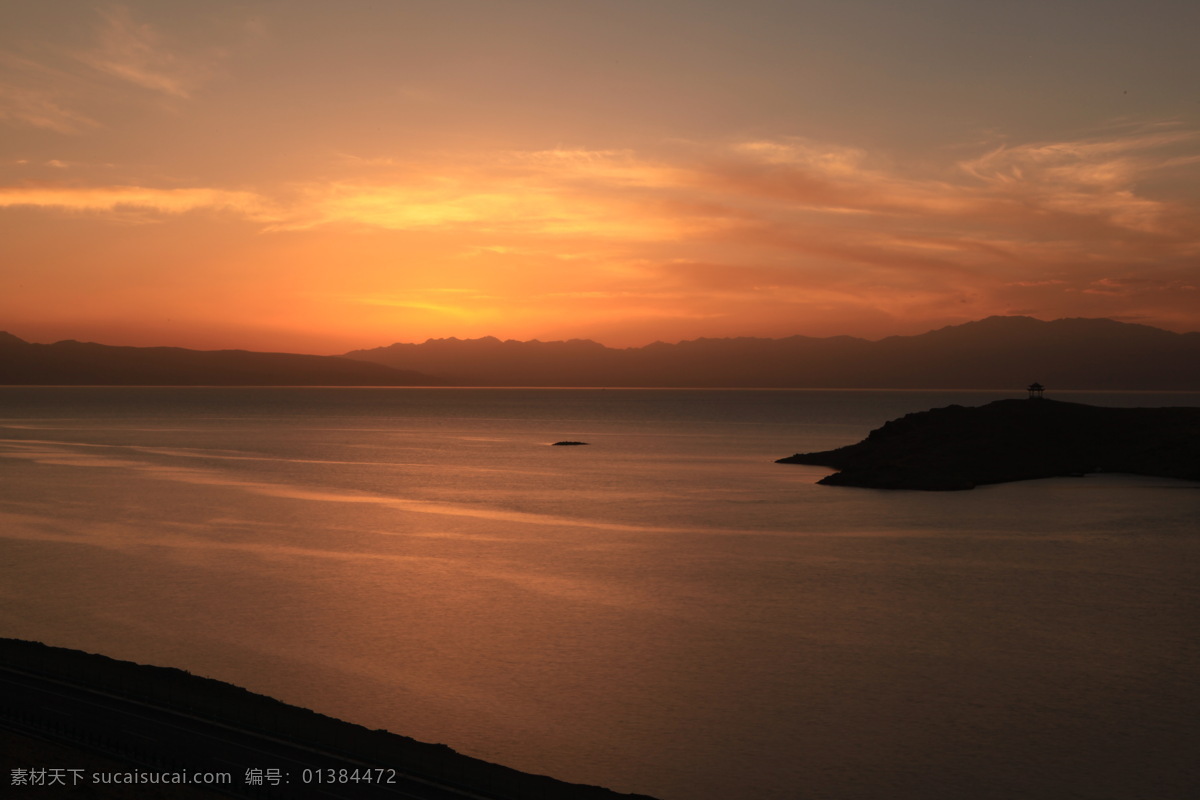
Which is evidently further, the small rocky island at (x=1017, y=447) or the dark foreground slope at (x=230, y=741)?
the small rocky island at (x=1017, y=447)

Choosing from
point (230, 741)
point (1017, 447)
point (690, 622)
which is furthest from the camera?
point (1017, 447)

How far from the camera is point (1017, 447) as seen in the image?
11294cm

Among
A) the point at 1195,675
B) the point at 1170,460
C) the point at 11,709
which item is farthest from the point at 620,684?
the point at 1170,460

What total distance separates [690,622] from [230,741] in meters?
24.3

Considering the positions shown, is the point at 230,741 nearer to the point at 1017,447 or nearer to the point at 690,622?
the point at 690,622

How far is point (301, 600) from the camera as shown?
48.7 meters

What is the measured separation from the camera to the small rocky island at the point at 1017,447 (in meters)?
106

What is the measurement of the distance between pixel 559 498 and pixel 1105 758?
70355 mm

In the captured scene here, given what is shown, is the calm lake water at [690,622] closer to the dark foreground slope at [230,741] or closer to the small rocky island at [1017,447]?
the dark foreground slope at [230,741]

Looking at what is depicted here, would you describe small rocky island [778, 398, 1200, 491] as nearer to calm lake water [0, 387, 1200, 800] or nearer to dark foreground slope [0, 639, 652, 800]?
calm lake water [0, 387, 1200, 800]

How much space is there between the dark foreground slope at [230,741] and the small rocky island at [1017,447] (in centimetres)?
8473

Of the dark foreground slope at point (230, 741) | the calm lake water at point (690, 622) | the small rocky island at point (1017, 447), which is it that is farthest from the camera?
the small rocky island at point (1017, 447)

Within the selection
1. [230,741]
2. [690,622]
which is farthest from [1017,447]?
[230,741]

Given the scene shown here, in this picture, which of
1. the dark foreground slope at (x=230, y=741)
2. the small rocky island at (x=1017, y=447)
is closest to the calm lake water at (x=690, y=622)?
the dark foreground slope at (x=230, y=741)
